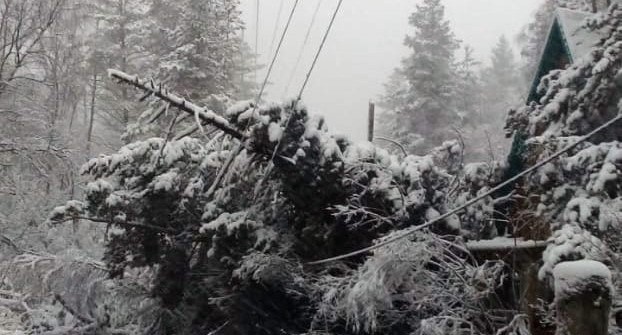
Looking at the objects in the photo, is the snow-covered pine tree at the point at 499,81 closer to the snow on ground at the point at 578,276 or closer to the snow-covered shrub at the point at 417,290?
the snow-covered shrub at the point at 417,290

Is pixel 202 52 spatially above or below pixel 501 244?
above

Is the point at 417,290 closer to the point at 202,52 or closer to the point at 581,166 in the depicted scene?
the point at 581,166

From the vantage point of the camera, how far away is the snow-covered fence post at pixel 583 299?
185 centimetres

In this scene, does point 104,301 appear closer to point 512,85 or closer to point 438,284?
point 438,284

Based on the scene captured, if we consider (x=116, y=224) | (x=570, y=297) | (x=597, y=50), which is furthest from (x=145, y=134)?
(x=570, y=297)

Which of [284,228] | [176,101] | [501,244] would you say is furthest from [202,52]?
[501,244]

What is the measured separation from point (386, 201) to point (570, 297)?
14.9ft

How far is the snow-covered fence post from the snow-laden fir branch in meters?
4.82

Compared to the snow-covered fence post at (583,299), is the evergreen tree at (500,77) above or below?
above

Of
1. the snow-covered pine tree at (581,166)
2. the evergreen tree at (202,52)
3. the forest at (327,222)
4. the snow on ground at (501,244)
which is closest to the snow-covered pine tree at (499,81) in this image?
the evergreen tree at (202,52)

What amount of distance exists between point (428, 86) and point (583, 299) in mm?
23915

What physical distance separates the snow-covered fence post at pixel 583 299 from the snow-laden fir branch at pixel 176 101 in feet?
15.8

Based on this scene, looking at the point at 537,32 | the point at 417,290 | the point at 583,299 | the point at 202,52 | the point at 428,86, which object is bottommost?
the point at 583,299

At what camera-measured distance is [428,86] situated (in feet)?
82.2
